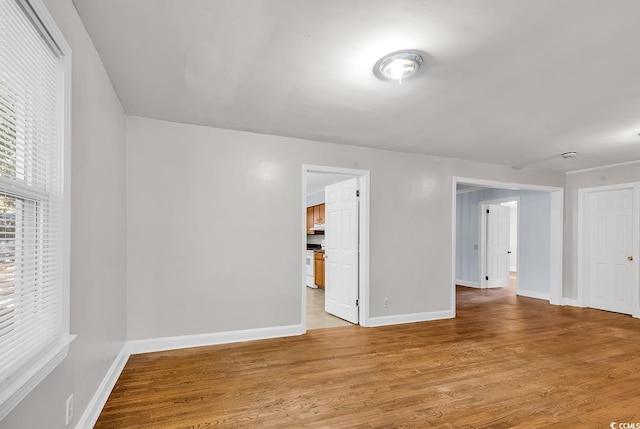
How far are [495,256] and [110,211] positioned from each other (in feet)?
27.3

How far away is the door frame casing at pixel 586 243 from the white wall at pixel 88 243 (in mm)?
7334

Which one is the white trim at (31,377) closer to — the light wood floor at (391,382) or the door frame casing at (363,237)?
the light wood floor at (391,382)

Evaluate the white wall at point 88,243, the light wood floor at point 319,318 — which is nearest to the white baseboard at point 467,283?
the light wood floor at point 319,318

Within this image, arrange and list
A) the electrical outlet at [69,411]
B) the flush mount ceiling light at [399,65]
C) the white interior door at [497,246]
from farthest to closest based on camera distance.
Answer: the white interior door at [497,246]
the flush mount ceiling light at [399,65]
the electrical outlet at [69,411]

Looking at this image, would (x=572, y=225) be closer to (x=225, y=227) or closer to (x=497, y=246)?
(x=497, y=246)

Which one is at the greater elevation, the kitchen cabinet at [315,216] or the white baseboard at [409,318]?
the kitchen cabinet at [315,216]

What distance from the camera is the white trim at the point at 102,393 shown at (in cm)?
216

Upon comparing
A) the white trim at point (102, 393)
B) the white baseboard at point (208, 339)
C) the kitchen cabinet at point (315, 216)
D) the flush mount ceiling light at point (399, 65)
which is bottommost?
the white baseboard at point (208, 339)

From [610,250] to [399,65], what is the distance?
5991 millimetres

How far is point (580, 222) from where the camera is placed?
21.0ft

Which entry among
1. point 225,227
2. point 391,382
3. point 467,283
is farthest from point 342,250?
point 467,283

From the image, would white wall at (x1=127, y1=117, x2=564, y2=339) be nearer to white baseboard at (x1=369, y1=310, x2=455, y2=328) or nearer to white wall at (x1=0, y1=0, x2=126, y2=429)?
white baseboard at (x1=369, y1=310, x2=455, y2=328)

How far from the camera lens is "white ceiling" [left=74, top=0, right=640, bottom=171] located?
1934 mm

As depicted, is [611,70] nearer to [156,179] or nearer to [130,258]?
[156,179]
